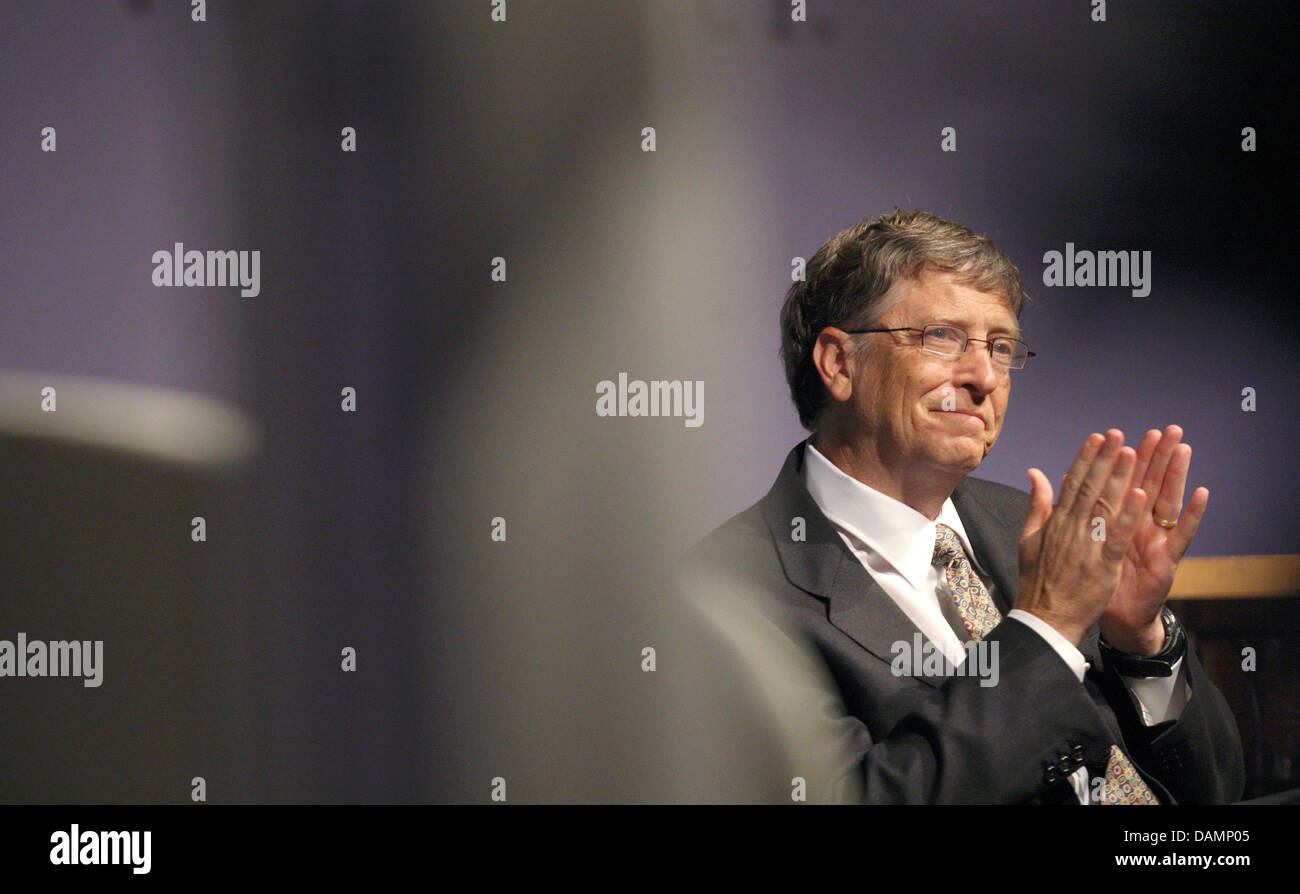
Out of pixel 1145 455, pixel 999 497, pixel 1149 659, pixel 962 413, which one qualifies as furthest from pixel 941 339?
pixel 1149 659

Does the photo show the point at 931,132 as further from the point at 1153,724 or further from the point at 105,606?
the point at 105,606

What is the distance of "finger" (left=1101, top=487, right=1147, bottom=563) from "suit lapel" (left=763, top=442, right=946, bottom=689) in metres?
0.28

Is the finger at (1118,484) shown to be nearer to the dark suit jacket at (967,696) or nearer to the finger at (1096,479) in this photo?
the finger at (1096,479)

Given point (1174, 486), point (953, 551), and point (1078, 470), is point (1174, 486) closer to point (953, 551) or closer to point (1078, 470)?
point (1078, 470)

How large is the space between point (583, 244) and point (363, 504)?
0.70 m

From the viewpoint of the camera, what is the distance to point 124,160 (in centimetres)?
258

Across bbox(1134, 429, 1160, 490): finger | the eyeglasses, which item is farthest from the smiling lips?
bbox(1134, 429, 1160, 490): finger

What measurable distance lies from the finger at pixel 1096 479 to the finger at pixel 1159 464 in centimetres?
7

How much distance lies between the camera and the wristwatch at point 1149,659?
245 centimetres

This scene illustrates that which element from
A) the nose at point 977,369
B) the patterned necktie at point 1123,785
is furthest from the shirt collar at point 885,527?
the patterned necktie at point 1123,785

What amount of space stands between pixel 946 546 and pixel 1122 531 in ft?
1.09

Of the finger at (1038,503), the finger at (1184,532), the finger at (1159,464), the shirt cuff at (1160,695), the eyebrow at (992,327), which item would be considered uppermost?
the eyebrow at (992,327)

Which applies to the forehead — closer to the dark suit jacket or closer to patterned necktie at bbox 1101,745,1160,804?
the dark suit jacket

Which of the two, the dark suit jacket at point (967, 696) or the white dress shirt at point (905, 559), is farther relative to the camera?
the white dress shirt at point (905, 559)
